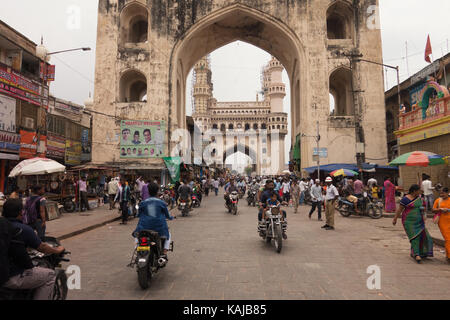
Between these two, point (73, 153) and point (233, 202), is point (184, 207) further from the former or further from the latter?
point (73, 153)

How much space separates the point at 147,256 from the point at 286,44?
22077 mm

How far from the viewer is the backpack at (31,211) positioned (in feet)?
16.3

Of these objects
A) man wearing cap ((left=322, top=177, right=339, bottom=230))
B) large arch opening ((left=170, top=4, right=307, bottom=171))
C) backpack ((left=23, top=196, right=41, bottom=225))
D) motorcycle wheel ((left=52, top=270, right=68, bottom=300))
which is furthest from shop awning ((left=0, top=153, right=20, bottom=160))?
man wearing cap ((left=322, top=177, right=339, bottom=230))

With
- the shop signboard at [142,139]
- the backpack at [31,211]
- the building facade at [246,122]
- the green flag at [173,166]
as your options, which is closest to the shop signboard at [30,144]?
the shop signboard at [142,139]

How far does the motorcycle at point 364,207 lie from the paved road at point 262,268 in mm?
3377

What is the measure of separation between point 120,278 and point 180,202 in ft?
22.9

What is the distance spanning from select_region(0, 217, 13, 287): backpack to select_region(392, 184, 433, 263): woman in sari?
531 centimetres

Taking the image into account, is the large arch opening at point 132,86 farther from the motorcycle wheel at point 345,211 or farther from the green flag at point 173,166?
the motorcycle wheel at point 345,211

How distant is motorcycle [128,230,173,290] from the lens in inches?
136

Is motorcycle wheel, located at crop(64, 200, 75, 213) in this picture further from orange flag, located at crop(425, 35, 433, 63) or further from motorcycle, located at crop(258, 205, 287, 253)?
orange flag, located at crop(425, 35, 433, 63)

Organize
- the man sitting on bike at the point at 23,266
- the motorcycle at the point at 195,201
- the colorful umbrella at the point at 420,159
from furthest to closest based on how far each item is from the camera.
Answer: the motorcycle at the point at 195,201 → the colorful umbrella at the point at 420,159 → the man sitting on bike at the point at 23,266

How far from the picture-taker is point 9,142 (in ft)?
45.1

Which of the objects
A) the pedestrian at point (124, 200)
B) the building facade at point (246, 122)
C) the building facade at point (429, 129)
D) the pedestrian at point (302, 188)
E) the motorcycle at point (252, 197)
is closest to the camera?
the pedestrian at point (124, 200)
